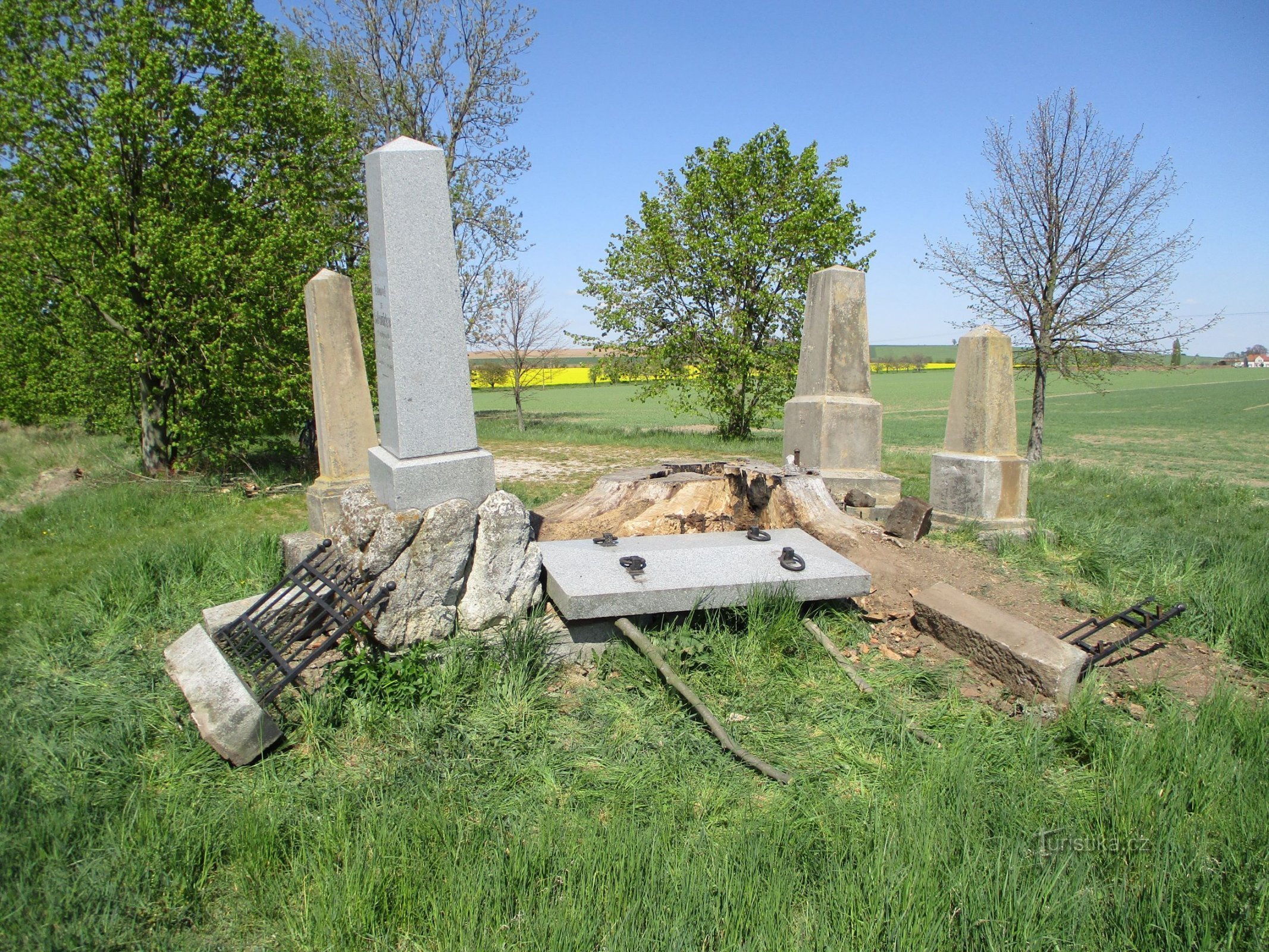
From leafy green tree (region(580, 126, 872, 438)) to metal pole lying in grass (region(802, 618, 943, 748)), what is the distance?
1295 centimetres

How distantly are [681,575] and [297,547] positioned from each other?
2.89m

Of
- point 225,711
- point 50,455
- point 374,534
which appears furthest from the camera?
point 50,455

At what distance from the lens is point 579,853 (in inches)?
105

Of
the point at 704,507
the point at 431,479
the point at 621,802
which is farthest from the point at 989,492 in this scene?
the point at 621,802

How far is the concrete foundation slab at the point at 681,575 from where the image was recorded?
441cm

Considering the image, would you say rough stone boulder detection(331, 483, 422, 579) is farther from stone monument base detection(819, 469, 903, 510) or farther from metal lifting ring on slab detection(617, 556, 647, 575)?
stone monument base detection(819, 469, 903, 510)

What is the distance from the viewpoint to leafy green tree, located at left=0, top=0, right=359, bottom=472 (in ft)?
32.9

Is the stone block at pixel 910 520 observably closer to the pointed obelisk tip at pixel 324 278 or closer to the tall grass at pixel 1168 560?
the tall grass at pixel 1168 560

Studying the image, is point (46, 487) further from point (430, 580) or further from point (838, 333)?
point (838, 333)

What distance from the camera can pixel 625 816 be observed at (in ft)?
9.52

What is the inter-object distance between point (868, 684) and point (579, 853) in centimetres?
211

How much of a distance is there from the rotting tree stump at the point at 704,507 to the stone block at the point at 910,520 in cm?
40

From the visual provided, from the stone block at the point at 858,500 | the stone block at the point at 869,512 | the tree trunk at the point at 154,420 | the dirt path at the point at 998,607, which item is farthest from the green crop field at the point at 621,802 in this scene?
the tree trunk at the point at 154,420

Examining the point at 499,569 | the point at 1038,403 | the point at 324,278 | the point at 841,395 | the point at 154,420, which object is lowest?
the point at 499,569
